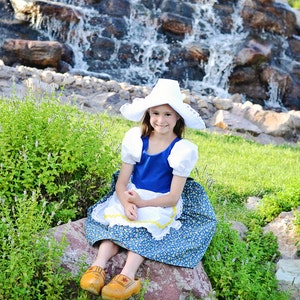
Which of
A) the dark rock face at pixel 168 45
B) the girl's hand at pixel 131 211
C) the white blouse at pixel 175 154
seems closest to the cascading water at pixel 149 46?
the dark rock face at pixel 168 45

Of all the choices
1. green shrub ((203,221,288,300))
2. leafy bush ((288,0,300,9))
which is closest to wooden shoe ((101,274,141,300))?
green shrub ((203,221,288,300))

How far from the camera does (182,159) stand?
156 inches

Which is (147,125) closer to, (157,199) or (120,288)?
(157,199)

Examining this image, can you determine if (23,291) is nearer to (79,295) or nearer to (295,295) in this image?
(79,295)

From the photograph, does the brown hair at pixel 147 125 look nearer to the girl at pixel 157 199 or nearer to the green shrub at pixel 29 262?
the girl at pixel 157 199

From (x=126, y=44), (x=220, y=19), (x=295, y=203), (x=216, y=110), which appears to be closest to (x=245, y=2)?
(x=220, y=19)

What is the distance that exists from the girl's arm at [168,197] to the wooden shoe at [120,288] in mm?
590

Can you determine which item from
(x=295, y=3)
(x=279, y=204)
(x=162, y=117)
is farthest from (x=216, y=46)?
(x=162, y=117)

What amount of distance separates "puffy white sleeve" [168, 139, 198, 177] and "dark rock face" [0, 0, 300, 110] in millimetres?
11836

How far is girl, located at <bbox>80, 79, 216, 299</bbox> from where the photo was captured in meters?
3.84

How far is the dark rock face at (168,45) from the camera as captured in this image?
54.4 ft

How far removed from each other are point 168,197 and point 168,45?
13.8 metres

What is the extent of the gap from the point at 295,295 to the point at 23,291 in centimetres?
204

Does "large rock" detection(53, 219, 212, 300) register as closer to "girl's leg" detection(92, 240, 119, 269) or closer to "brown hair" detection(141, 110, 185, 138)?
"girl's leg" detection(92, 240, 119, 269)
